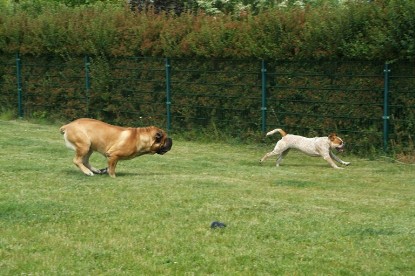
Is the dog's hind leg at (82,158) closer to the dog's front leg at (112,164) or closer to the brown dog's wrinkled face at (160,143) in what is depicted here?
the dog's front leg at (112,164)

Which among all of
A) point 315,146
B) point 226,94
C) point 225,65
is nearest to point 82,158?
point 315,146

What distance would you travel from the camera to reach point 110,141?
559 inches

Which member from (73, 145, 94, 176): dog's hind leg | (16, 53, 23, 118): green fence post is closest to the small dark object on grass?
(73, 145, 94, 176): dog's hind leg

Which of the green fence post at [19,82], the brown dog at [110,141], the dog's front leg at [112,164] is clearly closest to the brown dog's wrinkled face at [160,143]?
the brown dog at [110,141]

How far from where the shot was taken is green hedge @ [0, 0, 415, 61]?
18.6 meters

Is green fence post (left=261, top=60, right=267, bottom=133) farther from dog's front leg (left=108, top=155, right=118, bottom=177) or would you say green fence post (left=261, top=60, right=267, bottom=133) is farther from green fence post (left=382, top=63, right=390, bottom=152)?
dog's front leg (left=108, top=155, right=118, bottom=177)

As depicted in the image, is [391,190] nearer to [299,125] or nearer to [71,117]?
[299,125]

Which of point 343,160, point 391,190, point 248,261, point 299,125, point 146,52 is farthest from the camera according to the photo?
point 146,52

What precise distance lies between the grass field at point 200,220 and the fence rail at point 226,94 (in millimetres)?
2528

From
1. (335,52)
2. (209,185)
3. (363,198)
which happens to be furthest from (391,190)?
(335,52)

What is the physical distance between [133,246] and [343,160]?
32.7ft

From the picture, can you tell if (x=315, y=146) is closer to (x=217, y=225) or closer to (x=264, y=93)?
(x=264, y=93)

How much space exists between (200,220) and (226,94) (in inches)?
439

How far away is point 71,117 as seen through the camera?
1004 inches
